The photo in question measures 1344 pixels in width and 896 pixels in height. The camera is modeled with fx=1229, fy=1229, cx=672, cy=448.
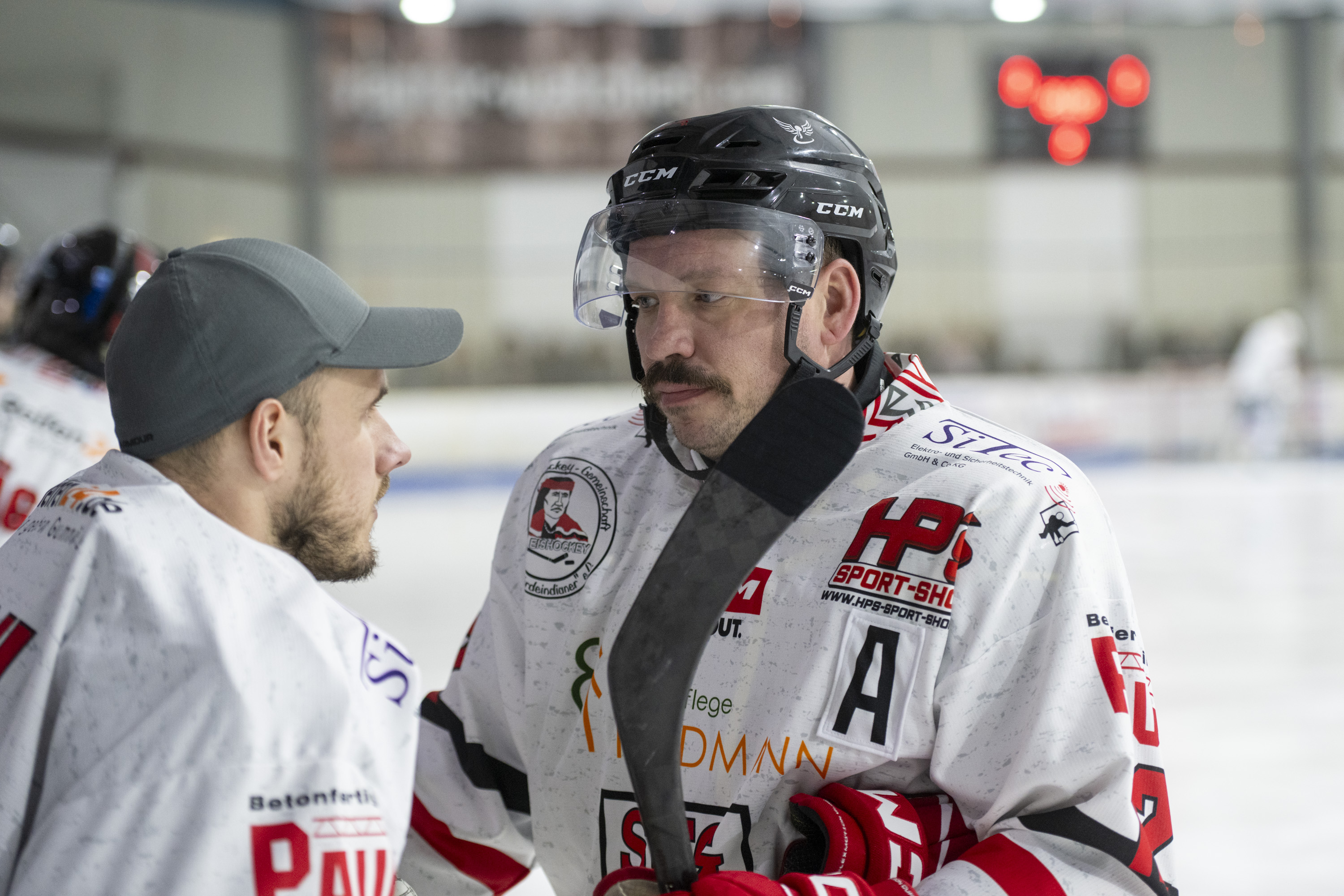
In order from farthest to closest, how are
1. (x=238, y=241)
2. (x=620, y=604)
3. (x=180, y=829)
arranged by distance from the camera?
(x=620, y=604), (x=238, y=241), (x=180, y=829)

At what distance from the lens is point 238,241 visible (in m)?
1.03

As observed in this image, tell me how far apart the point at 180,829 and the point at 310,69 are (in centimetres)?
1349

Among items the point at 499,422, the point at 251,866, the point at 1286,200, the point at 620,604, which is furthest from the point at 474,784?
the point at 1286,200

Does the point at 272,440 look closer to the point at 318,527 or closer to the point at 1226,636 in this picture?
the point at 318,527

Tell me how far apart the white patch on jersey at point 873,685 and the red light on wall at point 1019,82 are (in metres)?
11.8

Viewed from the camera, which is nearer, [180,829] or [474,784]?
[180,829]

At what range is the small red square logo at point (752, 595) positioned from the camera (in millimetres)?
1276

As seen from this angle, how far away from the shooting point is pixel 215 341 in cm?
96

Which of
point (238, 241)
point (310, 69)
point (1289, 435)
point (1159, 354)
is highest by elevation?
point (310, 69)

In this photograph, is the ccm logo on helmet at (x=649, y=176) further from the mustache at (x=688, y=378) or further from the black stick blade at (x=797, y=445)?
the black stick blade at (x=797, y=445)

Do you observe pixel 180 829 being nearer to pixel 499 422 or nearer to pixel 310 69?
pixel 499 422

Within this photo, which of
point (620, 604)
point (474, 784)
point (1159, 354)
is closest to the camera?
point (620, 604)

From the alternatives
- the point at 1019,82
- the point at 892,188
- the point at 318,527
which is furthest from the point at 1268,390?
the point at 318,527

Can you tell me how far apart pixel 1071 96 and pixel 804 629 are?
1185 centimetres
